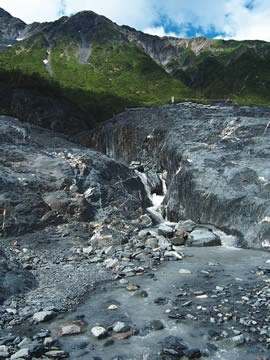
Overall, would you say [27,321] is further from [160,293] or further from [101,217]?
[101,217]

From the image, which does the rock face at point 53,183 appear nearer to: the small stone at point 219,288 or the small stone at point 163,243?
the small stone at point 163,243

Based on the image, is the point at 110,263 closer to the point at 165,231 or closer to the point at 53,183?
the point at 165,231

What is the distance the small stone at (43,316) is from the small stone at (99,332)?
1830 mm

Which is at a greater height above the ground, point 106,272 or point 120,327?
point 106,272

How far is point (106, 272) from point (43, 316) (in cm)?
513

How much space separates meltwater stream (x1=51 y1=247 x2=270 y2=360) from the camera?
11469 mm

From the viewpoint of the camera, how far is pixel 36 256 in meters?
20.5

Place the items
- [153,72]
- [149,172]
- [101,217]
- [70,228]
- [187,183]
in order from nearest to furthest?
[70,228] < [101,217] < [187,183] < [149,172] < [153,72]

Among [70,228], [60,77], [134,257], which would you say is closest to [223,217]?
[134,257]

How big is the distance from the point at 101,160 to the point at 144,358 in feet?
70.9

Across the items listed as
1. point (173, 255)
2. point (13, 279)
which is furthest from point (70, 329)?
point (173, 255)

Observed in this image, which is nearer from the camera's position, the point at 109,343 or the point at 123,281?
the point at 109,343

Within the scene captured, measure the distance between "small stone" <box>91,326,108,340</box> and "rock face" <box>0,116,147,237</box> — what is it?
12.0m

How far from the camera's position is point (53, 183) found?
1067 inches
